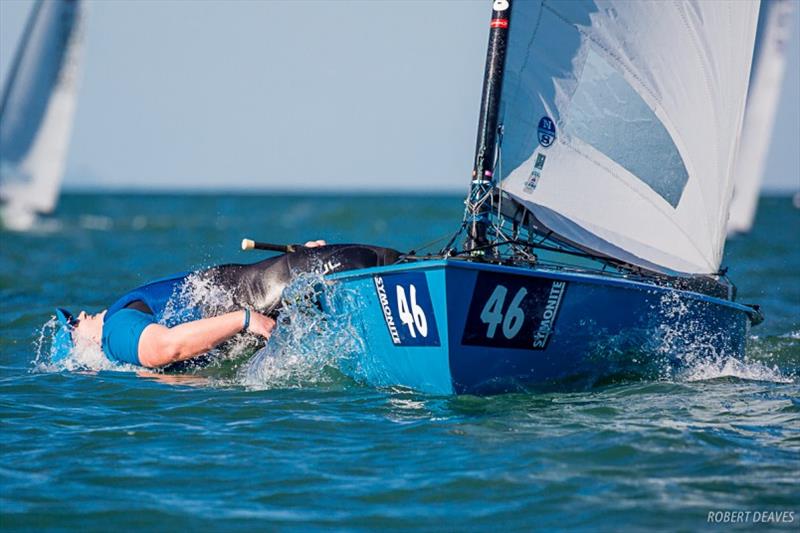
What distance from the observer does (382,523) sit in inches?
187

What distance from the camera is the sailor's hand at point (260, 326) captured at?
24.0 feet

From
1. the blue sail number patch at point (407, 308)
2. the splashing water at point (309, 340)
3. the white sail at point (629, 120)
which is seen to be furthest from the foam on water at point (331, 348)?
the white sail at point (629, 120)

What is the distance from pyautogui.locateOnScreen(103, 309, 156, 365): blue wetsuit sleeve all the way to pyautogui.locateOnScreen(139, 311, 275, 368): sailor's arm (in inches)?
4.1

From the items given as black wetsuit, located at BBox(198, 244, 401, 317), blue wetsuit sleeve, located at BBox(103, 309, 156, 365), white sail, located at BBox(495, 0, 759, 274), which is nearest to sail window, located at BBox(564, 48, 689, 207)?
white sail, located at BBox(495, 0, 759, 274)

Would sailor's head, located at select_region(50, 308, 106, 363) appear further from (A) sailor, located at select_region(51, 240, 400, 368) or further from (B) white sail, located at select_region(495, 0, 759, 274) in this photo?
(B) white sail, located at select_region(495, 0, 759, 274)

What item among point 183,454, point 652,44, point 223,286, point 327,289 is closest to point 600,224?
point 652,44

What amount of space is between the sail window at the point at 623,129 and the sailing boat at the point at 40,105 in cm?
1917

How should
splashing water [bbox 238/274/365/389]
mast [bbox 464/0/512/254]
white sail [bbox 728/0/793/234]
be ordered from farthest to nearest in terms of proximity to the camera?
1. white sail [bbox 728/0/793/234]
2. mast [bbox 464/0/512/254]
3. splashing water [bbox 238/274/365/389]

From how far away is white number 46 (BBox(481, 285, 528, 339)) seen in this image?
629 cm

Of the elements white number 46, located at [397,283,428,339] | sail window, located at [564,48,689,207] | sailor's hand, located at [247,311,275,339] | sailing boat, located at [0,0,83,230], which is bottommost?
sailor's hand, located at [247,311,275,339]

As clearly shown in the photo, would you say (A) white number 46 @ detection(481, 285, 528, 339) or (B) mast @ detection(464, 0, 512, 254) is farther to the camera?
(B) mast @ detection(464, 0, 512, 254)

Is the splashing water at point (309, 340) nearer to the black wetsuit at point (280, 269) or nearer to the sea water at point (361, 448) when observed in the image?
the sea water at point (361, 448)

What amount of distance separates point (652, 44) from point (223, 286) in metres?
3.24

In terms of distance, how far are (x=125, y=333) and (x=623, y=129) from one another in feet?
11.6
